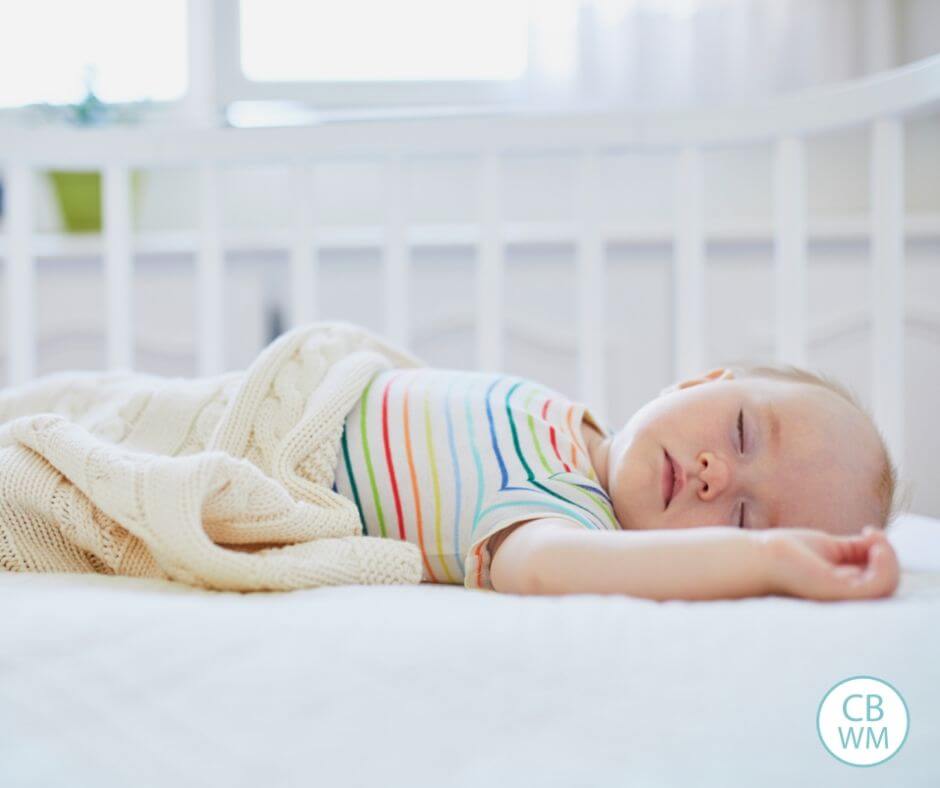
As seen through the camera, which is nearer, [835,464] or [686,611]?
[686,611]

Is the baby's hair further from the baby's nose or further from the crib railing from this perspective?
the crib railing

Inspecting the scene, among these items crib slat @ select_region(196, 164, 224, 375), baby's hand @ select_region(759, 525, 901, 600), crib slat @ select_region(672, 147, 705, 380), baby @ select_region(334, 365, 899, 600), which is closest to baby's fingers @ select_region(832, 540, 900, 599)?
baby's hand @ select_region(759, 525, 901, 600)

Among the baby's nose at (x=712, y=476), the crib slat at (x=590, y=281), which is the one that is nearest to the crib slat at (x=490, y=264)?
the crib slat at (x=590, y=281)

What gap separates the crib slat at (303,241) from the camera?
55.5 inches

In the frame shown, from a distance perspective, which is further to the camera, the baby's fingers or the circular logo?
the baby's fingers

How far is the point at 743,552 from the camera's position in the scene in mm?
644

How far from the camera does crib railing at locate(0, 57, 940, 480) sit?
1306 millimetres

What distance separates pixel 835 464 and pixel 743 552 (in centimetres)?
20

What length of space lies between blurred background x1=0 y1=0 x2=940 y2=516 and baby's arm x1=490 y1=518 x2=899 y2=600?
3.57 ft

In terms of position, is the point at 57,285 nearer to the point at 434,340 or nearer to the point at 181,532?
the point at 434,340

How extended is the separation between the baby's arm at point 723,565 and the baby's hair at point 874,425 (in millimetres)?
195

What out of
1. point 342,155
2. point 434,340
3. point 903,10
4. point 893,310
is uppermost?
point 903,10

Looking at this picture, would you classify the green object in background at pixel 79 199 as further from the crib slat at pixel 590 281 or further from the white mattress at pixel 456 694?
the white mattress at pixel 456 694

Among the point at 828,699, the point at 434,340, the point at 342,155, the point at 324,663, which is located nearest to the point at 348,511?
the point at 324,663
